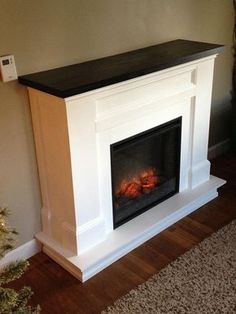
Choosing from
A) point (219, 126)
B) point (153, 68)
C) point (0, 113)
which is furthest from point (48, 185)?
point (219, 126)

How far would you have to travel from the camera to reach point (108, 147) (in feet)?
6.84

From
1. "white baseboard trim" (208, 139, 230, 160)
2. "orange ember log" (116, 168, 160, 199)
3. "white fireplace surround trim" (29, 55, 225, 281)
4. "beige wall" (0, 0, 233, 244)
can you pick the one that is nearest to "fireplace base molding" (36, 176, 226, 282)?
"white fireplace surround trim" (29, 55, 225, 281)

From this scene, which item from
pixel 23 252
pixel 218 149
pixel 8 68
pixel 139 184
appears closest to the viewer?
pixel 8 68

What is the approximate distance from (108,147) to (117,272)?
639 millimetres

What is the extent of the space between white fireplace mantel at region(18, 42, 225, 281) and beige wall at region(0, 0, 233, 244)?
0.23 ft

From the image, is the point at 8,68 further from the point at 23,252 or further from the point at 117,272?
the point at 117,272

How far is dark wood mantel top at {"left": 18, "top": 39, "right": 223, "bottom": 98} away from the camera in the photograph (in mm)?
1783

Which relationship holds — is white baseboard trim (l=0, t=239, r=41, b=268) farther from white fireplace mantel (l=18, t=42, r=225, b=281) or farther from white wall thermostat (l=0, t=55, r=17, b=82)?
white wall thermostat (l=0, t=55, r=17, b=82)

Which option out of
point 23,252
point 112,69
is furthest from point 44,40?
point 23,252

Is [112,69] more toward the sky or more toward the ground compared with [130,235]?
more toward the sky

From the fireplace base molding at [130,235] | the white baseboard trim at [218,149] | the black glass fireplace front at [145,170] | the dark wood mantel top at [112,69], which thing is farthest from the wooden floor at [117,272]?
the dark wood mantel top at [112,69]

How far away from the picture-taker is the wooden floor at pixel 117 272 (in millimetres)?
1950

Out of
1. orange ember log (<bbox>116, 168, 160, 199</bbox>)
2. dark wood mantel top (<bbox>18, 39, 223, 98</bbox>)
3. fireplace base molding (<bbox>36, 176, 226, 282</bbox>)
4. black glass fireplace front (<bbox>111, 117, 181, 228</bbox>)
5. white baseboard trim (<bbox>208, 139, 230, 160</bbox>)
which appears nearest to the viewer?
dark wood mantel top (<bbox>18, 39, 223, 98</bbox>)

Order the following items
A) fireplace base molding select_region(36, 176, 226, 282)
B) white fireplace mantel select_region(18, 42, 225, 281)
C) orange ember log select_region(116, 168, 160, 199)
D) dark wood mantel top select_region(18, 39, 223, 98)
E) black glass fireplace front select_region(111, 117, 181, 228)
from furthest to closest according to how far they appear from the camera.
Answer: orange ember log select_region(116, 168, 160, 199) < black glass fireplace front select_region(111, 117, 181, 228) < fireplace base molding select_region(36, 176, 226, 282) < white fireplace mantel select_region(18, 42, 225, 281) < dark wood mantel top select_region(18, 39, 223, 98)
